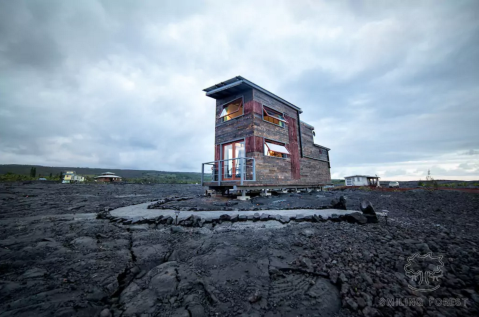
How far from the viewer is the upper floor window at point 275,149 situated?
11.1 meters

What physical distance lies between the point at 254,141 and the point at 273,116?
112 inches

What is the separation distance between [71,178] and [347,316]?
47.4 metres

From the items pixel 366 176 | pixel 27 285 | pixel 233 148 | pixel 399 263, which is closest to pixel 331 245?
pixel 399 263

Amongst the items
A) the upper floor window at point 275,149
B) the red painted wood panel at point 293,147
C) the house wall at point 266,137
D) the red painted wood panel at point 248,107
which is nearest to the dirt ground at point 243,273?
the house wall at point 266,137

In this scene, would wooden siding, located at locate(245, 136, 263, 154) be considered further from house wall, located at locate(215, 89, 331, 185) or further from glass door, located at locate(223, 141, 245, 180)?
glass door, located at locate(223, 141, 245, 180)

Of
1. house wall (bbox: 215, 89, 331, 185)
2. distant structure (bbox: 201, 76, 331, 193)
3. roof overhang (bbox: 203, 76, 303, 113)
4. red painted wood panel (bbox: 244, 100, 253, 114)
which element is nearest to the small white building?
house wall (bbox: 215, 89, 331, 185)

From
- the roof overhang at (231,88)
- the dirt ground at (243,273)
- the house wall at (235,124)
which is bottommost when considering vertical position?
the dirt ground at (243,273)

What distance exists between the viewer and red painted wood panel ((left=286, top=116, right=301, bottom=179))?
1305cm

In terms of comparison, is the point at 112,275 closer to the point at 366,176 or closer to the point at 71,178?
the point at 366,176

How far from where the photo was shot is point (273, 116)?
1181 centimetres

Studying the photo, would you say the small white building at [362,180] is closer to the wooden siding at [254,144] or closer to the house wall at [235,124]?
the wooden siding at [254,144]

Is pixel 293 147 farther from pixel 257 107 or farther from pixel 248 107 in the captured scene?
pixel 248 107

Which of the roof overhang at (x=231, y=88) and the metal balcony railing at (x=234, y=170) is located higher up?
the roof overhang at (x=231, y=88)

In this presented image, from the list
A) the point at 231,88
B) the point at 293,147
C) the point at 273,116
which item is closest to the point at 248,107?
the point at 231,88
